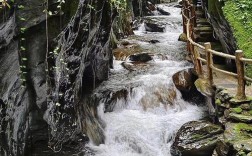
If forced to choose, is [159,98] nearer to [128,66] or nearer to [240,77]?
[128,66]

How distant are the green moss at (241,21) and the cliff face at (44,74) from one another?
361 centimetres

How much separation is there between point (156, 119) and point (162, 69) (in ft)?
9.32

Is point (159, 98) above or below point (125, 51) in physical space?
below

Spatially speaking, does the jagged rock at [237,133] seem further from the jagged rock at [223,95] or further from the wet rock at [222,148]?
the jagged rock at [223,95]

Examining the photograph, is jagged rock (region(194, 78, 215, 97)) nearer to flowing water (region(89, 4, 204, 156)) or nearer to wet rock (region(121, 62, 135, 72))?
flowing water (region(89, 4, 204, 156))

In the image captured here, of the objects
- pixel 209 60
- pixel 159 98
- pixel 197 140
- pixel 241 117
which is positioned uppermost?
pixel 209 60

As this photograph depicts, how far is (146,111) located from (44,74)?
3750 millimetres

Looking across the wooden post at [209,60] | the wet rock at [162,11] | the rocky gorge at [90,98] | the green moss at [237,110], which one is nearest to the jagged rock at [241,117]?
the rocky gorge at [90,98]

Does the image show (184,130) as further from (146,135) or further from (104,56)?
(104,56)

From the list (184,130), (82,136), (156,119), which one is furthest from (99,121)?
(184,130)

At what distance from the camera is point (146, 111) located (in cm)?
959

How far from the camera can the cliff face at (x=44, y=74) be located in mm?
5797

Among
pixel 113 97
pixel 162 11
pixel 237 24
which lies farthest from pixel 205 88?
pixel 162 11

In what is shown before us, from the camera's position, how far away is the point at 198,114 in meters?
9.32
